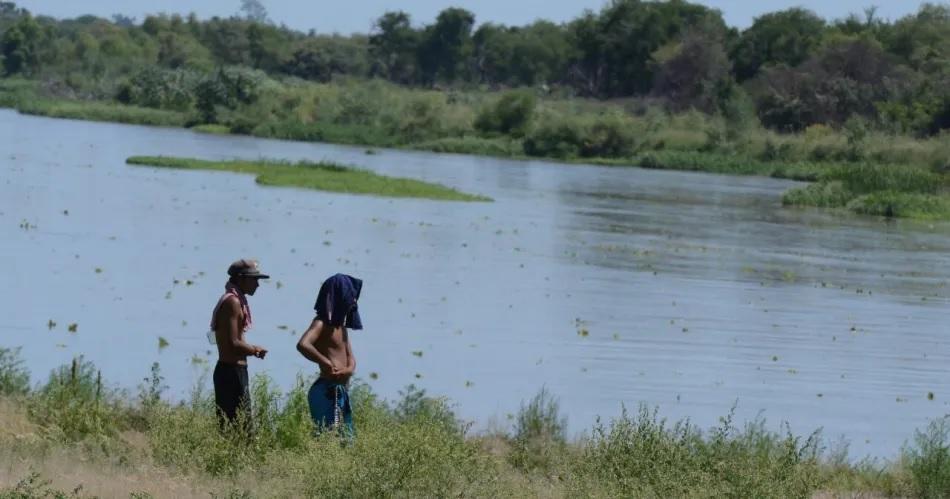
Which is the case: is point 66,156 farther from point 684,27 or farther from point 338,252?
point 684,27

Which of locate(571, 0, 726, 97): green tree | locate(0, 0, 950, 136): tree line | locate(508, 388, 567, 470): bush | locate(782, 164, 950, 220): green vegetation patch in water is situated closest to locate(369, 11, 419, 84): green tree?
locate(0, 0, 950, 136): tree line

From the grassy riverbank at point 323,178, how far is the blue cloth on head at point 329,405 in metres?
39.1

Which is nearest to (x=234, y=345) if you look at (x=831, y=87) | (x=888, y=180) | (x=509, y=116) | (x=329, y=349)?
(x=329, y=349)

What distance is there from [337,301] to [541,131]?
79805 millimetres

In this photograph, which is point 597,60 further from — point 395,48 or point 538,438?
point 538,438

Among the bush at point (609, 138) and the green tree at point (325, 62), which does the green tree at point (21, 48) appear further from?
the bush at point (609, 138)

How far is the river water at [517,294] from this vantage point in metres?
20.2

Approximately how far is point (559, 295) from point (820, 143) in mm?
58450

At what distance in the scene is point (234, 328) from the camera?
39.7 ft

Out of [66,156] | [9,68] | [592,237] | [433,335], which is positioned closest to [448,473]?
[433,335]

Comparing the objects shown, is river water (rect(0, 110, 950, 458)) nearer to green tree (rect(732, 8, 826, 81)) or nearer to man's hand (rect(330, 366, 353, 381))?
man's hand (rect(330, 366, 353, 381))

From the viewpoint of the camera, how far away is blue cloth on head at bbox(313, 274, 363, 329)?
1220 centimetres

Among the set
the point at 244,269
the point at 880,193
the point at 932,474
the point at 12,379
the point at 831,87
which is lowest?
the point at 880,193

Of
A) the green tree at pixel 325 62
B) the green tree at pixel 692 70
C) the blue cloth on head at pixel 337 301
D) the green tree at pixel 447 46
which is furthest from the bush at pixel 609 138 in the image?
the blue cloth on head at pixel 337 301
